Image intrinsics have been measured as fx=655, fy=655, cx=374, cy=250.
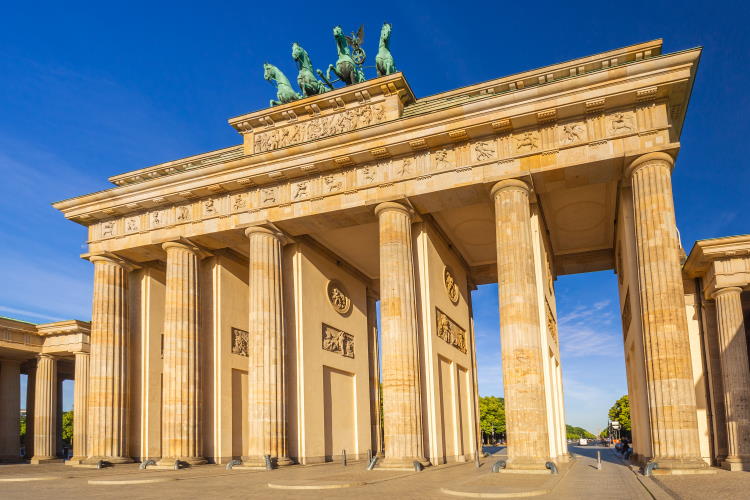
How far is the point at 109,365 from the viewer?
25.0 meters

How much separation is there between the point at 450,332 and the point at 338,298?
5.43 meters

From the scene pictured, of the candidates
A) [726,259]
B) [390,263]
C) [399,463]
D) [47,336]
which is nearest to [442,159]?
[390,263]

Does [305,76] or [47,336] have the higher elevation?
[305,76]

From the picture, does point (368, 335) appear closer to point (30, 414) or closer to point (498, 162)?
point (498, 162)

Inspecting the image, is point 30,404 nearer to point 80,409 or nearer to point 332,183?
point 80,409

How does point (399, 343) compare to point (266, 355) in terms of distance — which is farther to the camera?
point (266, 355)

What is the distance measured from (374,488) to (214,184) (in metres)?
13.4

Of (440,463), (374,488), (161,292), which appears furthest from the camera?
(161,292)

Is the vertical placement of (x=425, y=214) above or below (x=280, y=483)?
above

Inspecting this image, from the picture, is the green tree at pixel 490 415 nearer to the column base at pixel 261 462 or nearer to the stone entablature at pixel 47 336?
the stone entablature at pixel 47 336

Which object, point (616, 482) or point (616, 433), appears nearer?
point (616, 482)

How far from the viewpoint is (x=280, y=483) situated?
14742 millimetres

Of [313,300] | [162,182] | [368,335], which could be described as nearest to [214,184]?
[162,182]

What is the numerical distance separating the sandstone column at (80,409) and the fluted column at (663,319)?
20.9 m
